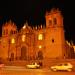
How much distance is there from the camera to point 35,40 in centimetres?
6531

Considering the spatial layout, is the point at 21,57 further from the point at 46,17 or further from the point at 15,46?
the point at 46,17

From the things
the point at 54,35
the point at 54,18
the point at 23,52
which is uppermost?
the point at 54,18

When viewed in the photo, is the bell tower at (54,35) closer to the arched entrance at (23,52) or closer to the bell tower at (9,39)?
the arched entrance at (23,52)

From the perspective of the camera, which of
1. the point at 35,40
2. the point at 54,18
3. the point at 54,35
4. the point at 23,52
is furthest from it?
the point at 23,52

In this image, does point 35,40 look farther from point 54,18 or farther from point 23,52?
point 54,18

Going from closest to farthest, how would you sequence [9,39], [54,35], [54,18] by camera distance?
[54,35] < [54,18] < [9,39]

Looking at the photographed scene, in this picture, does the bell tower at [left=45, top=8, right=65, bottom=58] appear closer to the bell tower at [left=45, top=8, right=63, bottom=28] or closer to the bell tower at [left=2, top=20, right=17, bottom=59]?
the bell tower at [left=45, top=8, right=63, bottom=28]

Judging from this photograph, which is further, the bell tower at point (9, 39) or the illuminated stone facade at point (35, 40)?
the bell tower at point (9, 39)

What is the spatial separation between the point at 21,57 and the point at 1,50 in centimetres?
779

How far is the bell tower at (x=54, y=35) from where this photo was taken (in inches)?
2351

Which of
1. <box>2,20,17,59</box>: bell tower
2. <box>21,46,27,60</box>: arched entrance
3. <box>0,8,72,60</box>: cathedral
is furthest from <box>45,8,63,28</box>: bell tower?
<box>2,20,17,59</box>: bell tower

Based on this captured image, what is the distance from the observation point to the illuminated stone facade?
60.3m

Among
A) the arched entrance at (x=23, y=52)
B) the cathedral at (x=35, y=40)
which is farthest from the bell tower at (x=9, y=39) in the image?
the arched entrance at (x=23, y=52)

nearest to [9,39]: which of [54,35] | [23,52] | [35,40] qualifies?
[23,52]
